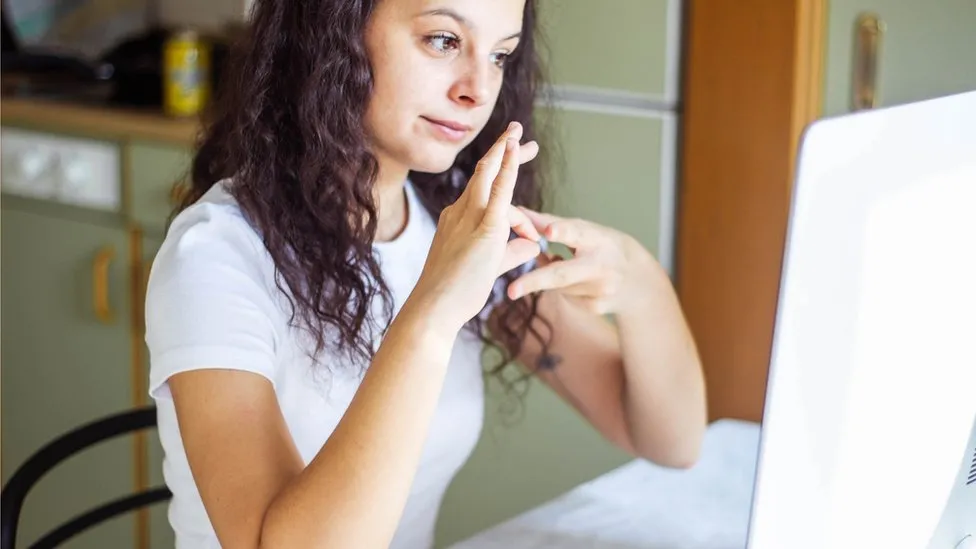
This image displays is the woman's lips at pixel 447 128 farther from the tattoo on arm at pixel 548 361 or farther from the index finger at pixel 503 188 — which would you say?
the tattoo on arm at pixel 548 361

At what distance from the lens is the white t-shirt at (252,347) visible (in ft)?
3.46

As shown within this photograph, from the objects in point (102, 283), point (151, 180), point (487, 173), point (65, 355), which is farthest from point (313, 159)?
point (65, 355)

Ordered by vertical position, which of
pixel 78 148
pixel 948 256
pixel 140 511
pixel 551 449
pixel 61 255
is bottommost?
pixel 140 511

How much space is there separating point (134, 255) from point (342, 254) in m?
1.15

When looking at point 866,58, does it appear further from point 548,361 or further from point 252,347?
point 252,347

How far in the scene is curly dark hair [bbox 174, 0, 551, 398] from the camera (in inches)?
45.6

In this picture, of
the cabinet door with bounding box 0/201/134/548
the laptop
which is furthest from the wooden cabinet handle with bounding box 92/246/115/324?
the laptop

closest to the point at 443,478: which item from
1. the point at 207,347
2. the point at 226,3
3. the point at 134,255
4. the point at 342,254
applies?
the point at 342,254

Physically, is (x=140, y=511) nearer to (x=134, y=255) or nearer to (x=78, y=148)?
(x=134, y=255)

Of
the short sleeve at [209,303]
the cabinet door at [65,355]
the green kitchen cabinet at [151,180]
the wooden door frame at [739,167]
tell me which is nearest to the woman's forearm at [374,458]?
the short sleeve at [209,303]

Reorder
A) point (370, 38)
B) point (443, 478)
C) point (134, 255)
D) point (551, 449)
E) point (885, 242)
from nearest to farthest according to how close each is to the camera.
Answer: point (885, 242), point (370, 38), point (443, 478), point (551, 449), point (134, 255)

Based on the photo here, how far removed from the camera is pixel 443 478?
1334 mm

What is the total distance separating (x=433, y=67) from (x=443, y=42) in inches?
0.9

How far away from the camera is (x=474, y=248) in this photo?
95 centimetres
